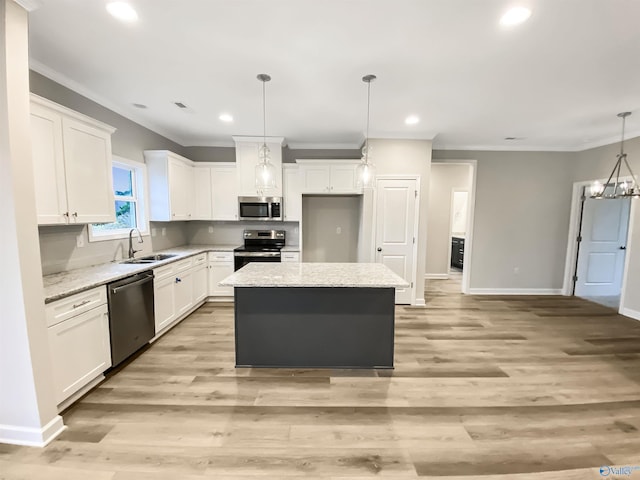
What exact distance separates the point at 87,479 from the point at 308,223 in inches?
166

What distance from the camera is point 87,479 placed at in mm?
1597

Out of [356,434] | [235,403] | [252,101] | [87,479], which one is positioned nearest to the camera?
[87,479]

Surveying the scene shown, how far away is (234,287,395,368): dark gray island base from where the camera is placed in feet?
8.82

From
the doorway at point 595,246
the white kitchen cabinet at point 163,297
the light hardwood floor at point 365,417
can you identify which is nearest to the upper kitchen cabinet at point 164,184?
the white kitchen cabinet at point 163,297

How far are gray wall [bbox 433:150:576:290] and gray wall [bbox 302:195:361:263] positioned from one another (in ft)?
6.35

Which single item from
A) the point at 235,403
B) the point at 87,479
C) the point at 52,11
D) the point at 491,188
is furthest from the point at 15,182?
the point at 491,188

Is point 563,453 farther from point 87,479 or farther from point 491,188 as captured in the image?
point 491,188

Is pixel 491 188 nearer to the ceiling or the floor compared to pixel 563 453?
nearer to the ceiling

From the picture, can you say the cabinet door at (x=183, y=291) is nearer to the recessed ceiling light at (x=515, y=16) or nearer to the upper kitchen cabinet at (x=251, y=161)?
the upper kitchen cabinet at (x=251, y=161)

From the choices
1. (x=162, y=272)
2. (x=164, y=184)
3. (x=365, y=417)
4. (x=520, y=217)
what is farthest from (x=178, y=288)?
(x=520, y=217)

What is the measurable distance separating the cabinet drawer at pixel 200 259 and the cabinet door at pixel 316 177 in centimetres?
199

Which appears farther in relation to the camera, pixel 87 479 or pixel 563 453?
pixel 563 453

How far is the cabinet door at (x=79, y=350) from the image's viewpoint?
2.02 m

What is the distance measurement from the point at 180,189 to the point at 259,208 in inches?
49.2
